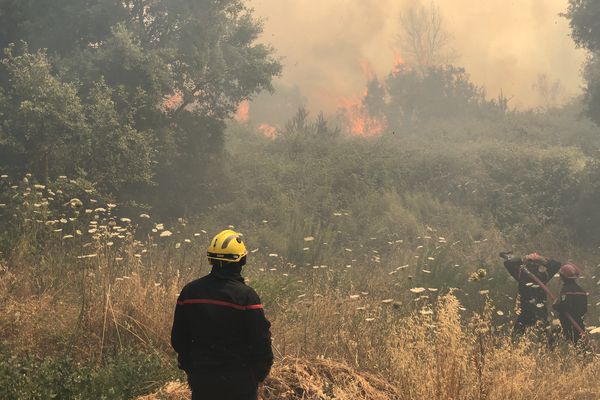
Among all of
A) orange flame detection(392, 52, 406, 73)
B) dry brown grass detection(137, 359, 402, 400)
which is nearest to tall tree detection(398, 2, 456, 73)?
orange flame detection(392, 52, 406, 73)

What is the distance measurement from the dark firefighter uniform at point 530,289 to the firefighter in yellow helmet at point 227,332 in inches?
256

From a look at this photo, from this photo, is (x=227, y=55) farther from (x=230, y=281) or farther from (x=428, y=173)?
(x=230, y=281)

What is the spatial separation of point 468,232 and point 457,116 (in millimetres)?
23761

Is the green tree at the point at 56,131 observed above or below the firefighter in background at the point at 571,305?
above

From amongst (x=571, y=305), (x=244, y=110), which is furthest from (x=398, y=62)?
(x=571, y=305)

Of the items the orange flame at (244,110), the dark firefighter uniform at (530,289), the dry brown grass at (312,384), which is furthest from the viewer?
the orange flame at (244,110)

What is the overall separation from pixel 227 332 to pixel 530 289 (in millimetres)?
7280

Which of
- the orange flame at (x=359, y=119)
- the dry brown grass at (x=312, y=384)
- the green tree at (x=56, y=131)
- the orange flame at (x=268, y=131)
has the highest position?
the orange flame at (x=359, y=119)

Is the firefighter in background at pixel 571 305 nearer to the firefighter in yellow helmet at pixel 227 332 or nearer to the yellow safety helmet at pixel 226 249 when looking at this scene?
the firefighter in yellow helmet at pixel 227 332

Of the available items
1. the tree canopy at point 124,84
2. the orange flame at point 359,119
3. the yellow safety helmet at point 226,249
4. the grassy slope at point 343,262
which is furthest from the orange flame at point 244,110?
the yellow safety helmet at point 226,249

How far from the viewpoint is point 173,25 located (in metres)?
18.5

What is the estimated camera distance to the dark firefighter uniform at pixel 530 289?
9039mm

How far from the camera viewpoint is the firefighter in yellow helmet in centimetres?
343

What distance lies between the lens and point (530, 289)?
30.4ft
